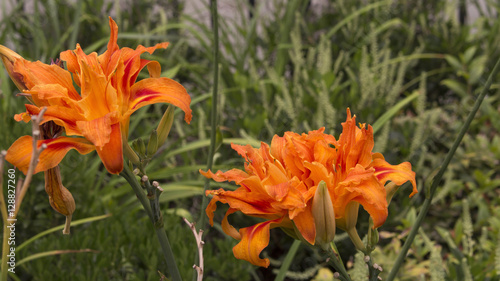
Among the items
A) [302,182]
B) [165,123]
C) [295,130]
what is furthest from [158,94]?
[295,130]

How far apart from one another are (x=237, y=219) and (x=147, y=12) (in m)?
1.71

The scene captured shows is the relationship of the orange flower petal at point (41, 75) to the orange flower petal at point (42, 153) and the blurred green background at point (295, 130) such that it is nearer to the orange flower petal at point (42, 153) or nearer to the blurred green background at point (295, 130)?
the orange flower petal at point (42, 153)

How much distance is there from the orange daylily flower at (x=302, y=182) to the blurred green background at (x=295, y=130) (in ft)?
1.23

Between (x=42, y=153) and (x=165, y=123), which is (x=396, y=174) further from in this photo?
(x=42, y=153)

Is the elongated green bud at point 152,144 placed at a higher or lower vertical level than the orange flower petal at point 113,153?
lower

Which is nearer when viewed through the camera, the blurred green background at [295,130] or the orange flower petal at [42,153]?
the orange flower petal at [42,153]

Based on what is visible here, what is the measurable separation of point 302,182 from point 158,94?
20cm

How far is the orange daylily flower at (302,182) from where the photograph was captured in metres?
0.57

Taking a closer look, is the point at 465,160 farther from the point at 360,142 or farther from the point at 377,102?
the point at 360,142

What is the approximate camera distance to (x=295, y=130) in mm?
1816

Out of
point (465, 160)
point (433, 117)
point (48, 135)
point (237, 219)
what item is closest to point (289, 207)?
point (48, 135)

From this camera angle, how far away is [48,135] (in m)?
0.59

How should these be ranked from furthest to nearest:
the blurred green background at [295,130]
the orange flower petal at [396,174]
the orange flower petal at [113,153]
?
1. the blurred green background at [295,130]
2. the orange flower petal at [396,174]
3. the orange flower petal at [113,153]

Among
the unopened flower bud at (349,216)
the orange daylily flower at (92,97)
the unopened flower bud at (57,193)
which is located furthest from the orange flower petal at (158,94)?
the unopened flower bud at (349,216)
